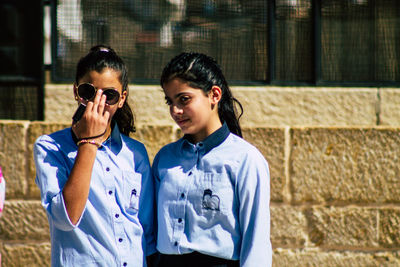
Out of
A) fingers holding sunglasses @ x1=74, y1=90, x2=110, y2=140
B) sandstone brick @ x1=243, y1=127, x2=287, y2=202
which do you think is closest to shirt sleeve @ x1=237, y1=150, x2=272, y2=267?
fingers holding sunglasses @ x1=74, y1=90, x2=110, y2=140

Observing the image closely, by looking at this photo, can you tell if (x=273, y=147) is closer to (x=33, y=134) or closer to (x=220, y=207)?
(x=220, y=207)

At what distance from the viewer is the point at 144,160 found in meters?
2.52

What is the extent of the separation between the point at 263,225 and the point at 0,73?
3.06 meters

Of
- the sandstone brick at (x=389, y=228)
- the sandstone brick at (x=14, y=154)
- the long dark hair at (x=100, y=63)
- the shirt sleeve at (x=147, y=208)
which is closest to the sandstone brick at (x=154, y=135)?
the sandstone brick at (x=14, y=154)

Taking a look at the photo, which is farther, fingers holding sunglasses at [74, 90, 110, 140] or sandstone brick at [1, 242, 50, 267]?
sandstone brick at [1, 242, 50, 267]

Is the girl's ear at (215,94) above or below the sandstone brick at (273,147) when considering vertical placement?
above

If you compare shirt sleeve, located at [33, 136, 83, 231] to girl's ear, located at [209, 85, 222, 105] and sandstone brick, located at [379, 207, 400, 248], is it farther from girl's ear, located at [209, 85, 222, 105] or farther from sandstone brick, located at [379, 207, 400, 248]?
sandstone brick, located at [379, 207, 400, 248]

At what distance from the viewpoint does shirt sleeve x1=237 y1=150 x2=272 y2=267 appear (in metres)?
2.21

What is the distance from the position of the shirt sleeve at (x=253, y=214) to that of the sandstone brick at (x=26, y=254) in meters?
2.19

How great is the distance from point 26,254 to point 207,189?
2220mm

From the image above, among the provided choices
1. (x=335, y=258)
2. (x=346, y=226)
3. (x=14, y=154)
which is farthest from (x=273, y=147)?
(x=14, y=154)

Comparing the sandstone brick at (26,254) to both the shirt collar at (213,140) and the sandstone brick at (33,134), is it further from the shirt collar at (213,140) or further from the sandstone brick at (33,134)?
the shirt collar at (213,140)

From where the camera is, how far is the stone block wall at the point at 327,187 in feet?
12.4

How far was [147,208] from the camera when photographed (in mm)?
2430
